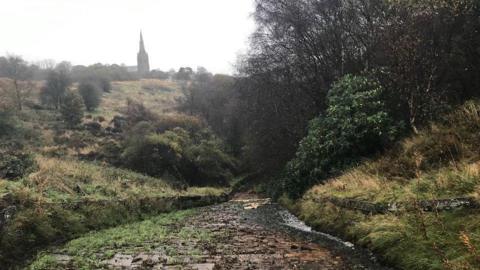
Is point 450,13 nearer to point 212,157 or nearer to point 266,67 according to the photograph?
point 266,67

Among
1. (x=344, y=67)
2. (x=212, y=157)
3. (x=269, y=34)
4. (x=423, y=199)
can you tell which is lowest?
(x=212, y=157)

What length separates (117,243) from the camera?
13219mm

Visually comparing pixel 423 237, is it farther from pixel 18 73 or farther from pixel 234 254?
pixel 18 73

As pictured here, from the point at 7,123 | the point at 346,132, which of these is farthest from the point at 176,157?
the point at 346,132

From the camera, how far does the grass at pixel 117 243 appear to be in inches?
410

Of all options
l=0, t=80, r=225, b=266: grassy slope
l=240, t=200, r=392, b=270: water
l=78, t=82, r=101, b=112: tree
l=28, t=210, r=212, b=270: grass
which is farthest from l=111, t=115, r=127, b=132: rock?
l=28, t=210, r=212, b=270: grass

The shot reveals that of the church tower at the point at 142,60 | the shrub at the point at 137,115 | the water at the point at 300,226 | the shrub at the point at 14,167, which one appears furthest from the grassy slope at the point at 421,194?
the church tower at the point at 142,60

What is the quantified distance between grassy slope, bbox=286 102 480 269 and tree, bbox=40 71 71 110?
56.1 meters

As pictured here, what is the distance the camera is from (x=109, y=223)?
18031 mm

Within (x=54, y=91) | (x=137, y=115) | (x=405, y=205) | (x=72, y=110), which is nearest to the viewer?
(x=405, y=205)

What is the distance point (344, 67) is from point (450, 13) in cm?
1096

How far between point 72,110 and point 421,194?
2014 inches

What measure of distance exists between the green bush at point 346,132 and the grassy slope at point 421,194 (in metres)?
1.52

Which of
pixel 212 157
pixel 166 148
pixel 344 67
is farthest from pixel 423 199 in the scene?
pixel 212 157
